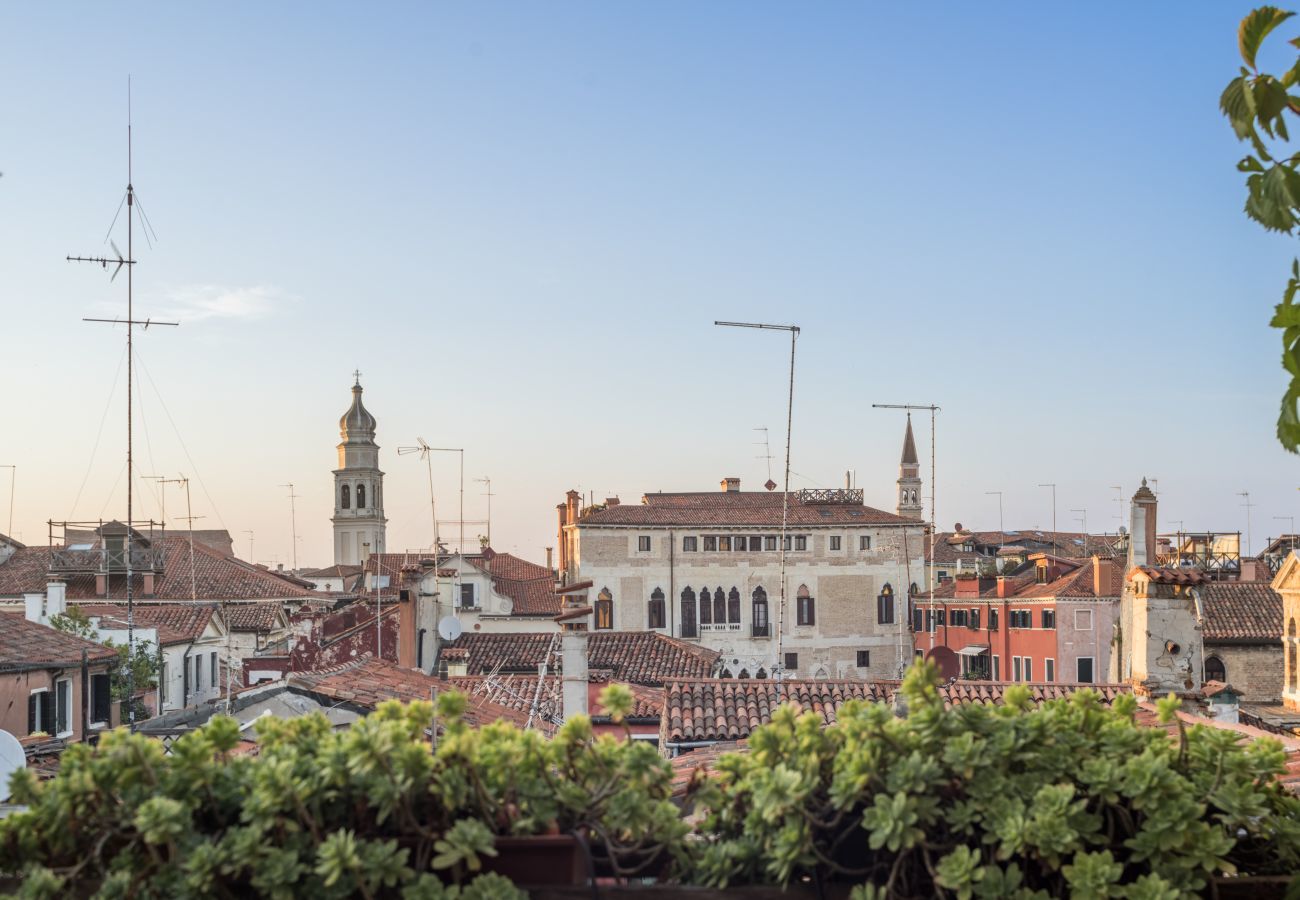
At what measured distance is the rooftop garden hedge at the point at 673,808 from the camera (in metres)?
3.10

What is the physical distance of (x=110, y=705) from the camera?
2162cm

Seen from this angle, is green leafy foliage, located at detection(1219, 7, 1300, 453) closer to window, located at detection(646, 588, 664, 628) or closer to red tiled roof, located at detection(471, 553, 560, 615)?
red tiled roof, located at detection(471, 553, 560, 615)

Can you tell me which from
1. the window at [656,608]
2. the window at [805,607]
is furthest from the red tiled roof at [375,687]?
the window at [805,607]

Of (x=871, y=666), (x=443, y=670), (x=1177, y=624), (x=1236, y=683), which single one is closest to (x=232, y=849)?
(x=1177, y=624)

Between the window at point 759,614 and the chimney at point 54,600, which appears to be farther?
the window at point 759,614

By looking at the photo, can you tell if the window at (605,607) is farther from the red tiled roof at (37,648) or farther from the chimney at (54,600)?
the red tiled roof at (37,648)

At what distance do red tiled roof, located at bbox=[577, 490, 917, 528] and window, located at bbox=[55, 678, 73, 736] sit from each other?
29.3 metres

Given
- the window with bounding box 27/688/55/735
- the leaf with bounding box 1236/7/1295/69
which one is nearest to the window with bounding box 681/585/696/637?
the window with bounding box 27/688/55/735

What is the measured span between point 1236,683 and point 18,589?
34.9 meters

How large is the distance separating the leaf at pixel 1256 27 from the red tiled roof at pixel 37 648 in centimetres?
1808

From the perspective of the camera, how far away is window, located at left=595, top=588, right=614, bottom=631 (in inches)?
1891

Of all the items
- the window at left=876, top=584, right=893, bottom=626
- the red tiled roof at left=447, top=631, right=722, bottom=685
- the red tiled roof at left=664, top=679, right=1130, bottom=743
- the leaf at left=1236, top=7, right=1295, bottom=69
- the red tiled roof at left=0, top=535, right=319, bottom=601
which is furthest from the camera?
the window at left=876, top=584, right=893, bottom=626

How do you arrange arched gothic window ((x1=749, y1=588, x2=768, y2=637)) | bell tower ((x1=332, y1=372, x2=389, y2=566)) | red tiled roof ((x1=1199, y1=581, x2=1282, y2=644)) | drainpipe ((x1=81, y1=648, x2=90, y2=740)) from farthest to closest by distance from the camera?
bell tower ((x1=332, y1=372, x2=389, y2=566))
arched gothic window ((x1=749, y1=588, x2=768, y2=637))
red tiled roof ((x1=1199, y1=581, x2=1282, y2=644))
drainpipe ((x1=81, y1=648, x2=90, y2=740))

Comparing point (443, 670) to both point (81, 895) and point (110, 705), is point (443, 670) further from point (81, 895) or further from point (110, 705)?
point (81, 895)
